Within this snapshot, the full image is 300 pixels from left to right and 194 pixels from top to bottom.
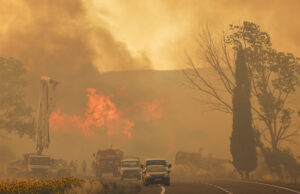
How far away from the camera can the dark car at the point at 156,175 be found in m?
32.4

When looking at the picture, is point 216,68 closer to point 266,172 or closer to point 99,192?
point 266,172

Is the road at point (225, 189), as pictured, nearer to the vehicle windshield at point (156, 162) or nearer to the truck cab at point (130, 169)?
the vehicle windshield at point (156, 162)

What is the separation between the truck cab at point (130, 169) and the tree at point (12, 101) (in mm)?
15760

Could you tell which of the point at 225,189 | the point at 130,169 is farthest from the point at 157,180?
the point at 130,169

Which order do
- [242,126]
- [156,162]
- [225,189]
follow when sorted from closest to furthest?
1. [225,189]
2. [156,162]
3. [242,126]

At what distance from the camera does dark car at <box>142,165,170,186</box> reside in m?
32.4

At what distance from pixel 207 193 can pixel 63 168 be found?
21.3 m

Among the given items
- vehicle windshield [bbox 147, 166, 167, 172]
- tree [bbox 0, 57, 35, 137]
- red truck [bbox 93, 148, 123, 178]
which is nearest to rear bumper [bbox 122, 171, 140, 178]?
red truck [bbox 93, 148, 123, 178]

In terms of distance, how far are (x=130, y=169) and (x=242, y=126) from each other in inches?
451

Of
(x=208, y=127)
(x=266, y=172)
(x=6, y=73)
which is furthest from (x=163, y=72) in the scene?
(x=266, y=172)

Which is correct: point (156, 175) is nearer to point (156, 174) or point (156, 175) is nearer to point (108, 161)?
point (156, 174)

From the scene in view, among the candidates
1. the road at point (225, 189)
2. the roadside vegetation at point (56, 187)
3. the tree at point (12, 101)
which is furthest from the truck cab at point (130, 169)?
the roadside vegetation at point (56, 187)

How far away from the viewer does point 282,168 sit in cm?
4138

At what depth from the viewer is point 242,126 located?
43.4 meters
